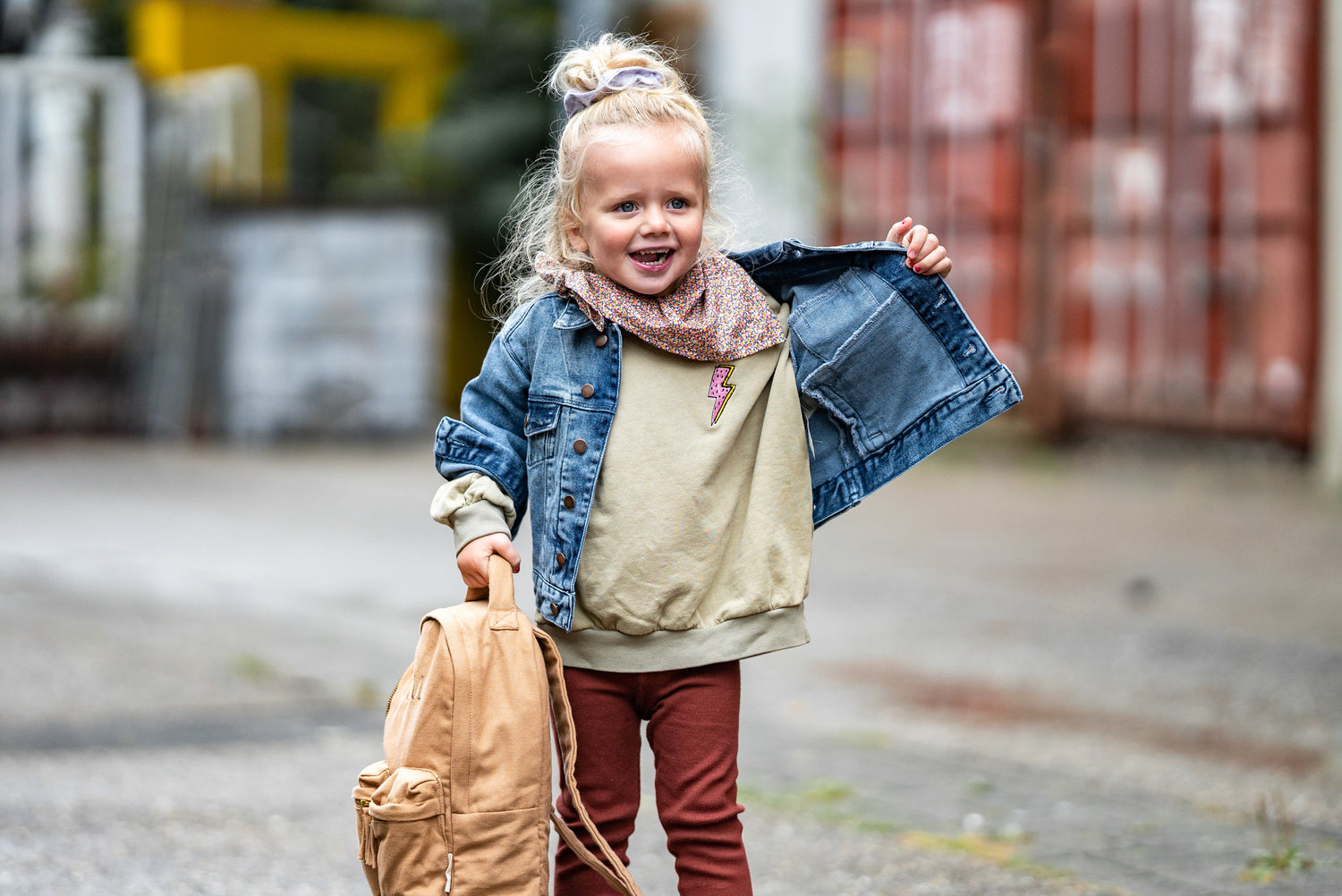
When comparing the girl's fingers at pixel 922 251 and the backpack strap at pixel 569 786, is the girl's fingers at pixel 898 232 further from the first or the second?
the backpack strap at pixel 569 786

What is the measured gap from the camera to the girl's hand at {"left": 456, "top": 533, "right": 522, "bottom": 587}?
96.3 inches

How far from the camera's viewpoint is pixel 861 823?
3.73 meters

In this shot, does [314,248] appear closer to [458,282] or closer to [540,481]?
[458,282]

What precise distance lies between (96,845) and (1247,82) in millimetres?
8507

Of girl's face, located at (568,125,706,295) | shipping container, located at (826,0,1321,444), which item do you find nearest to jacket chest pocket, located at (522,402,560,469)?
girl's face, located at (568,125,706,295)

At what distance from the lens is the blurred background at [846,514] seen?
389cm

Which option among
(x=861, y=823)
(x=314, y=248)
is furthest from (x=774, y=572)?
(x=314, y=248)

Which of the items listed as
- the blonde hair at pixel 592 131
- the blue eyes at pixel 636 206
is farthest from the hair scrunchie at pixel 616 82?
the blue eyes at pixel 636 206

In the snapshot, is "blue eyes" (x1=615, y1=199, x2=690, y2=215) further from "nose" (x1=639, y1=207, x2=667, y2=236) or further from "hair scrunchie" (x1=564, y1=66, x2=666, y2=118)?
"hair scrunchie" (x1=564, y1=66, x2=666, y2=118)

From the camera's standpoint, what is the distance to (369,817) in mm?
2338

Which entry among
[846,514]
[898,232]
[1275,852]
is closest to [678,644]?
[898,232]

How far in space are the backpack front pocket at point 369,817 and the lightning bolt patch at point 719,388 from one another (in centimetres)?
74

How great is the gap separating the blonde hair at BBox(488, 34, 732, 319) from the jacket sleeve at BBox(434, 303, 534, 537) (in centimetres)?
14

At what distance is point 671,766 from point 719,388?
60cm
